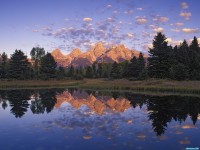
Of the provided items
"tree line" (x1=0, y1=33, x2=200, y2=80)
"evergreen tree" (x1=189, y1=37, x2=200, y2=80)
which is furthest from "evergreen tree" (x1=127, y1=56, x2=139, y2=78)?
"evergreen tree" (x1=189, y1=37, x2=200, y2=80)

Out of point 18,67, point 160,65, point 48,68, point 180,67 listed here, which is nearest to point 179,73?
point 180,67

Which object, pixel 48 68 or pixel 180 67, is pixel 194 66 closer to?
pixel 180 67

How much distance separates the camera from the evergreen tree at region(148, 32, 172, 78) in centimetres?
7162

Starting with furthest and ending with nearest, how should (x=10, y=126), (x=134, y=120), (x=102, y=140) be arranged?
1. (x=134, y=120)
2. (x=10, y=126)
3. (x=102, y=140)

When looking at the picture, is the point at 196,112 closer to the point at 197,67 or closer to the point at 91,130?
the point at 91,130

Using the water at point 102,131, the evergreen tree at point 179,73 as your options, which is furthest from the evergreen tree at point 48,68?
the water at point 102,131

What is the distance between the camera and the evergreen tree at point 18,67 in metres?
97.7

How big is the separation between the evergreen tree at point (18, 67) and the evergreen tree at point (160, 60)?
52.5 m

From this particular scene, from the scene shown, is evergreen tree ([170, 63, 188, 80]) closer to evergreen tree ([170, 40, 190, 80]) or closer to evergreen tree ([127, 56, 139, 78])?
evergreen tree ([170, 40, 190, 80])

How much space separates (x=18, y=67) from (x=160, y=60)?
57896mm

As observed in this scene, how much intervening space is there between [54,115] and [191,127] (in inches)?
588

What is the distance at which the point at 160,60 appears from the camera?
240 feet

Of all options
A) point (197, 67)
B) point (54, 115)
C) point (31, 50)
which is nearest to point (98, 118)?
point (54, 115)

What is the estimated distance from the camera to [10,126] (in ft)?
75.4
